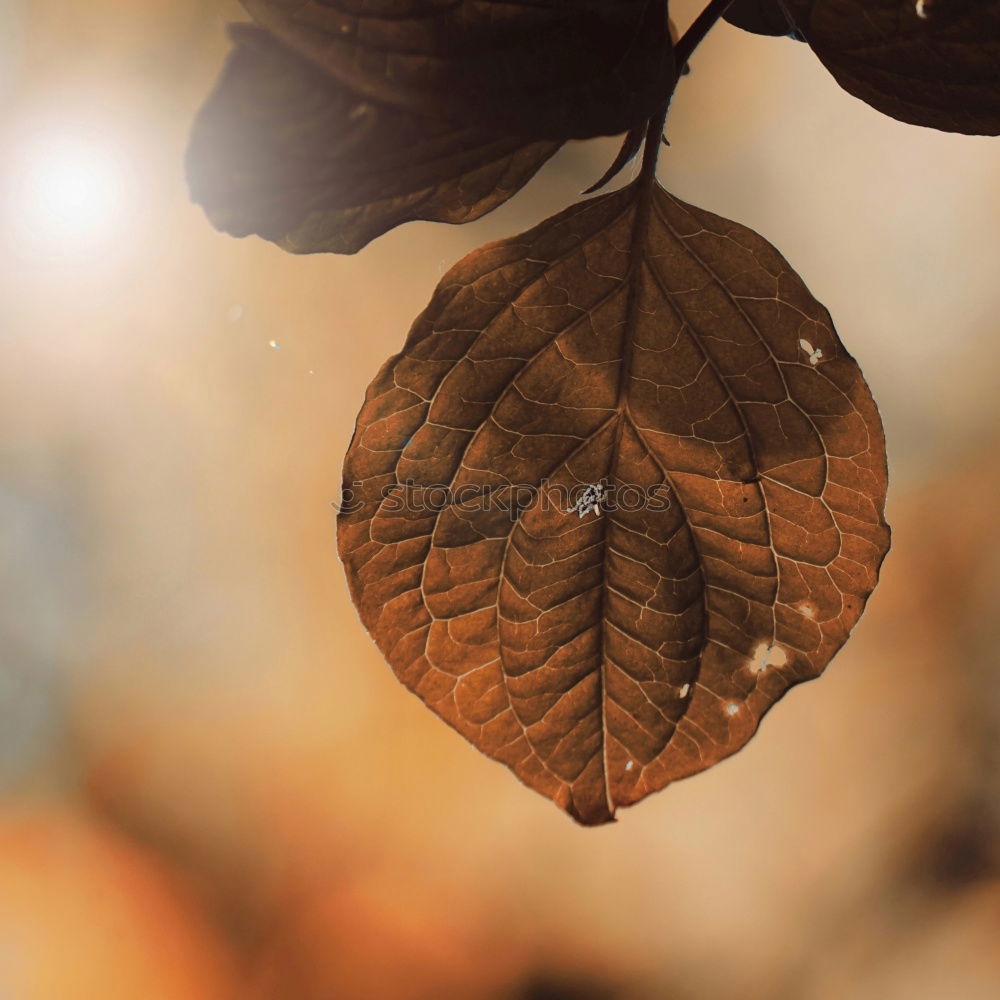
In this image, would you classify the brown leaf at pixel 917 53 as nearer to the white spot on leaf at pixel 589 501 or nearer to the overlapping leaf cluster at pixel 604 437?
the overlapping leaf cluster at pixel 604 437

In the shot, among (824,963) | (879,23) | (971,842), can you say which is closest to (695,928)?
(824,963)

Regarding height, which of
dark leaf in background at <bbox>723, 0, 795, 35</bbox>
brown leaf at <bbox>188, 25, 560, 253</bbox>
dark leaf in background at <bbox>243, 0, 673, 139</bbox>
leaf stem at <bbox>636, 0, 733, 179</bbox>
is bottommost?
brown leaf at <bbox>188, 25, 560, 253</bbox>

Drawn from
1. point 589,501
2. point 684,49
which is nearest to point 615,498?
point 589,501

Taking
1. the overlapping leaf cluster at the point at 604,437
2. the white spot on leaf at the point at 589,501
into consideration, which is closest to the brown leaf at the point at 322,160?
the overlapping leaf cluster at the point at 604,437

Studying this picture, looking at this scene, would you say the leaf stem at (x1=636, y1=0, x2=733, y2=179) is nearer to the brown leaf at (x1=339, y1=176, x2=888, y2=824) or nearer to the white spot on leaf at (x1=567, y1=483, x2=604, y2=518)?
the brown leaf at (x1=339, y1=176, x2=888, y2=824)

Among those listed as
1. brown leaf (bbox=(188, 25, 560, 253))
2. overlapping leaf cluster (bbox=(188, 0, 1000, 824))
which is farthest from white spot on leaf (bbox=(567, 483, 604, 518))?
brown leaf (bbox=(188, 25, 560, 253))

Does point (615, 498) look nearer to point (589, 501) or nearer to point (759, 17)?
point (589, 501)
